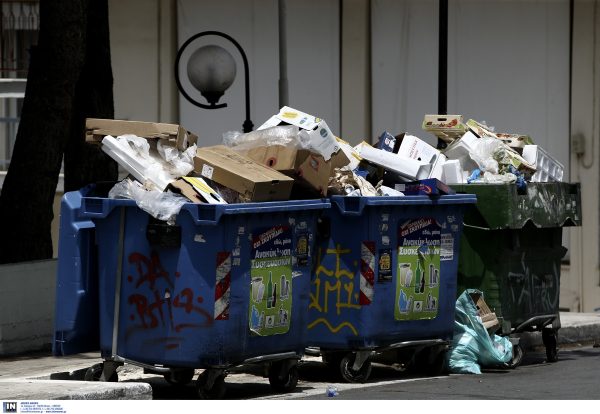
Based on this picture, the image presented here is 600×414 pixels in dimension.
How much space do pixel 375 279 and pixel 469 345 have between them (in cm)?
119

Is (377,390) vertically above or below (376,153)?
below

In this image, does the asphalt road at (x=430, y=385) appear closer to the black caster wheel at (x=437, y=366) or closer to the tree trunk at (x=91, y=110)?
A: the black caster wheel at (x=437, y=366)

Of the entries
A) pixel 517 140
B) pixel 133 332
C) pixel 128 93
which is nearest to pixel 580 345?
pixel 517 140

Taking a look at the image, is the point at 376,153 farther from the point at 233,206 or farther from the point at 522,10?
the point at 522,10

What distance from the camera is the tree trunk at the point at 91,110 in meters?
8.49

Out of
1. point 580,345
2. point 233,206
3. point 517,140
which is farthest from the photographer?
point 580,345

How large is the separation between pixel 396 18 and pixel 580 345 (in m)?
5.47

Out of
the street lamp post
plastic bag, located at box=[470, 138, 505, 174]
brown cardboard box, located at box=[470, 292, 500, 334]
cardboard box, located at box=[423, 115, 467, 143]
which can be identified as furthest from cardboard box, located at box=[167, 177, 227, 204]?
the street lamp post

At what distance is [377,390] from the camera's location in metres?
6.18

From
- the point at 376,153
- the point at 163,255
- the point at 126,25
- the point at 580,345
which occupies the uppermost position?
the point at 126,25

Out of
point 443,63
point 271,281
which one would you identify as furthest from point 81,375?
point 443,63

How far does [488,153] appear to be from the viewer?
7664 millimetres

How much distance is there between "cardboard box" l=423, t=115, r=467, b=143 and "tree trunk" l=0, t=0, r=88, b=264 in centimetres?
307
